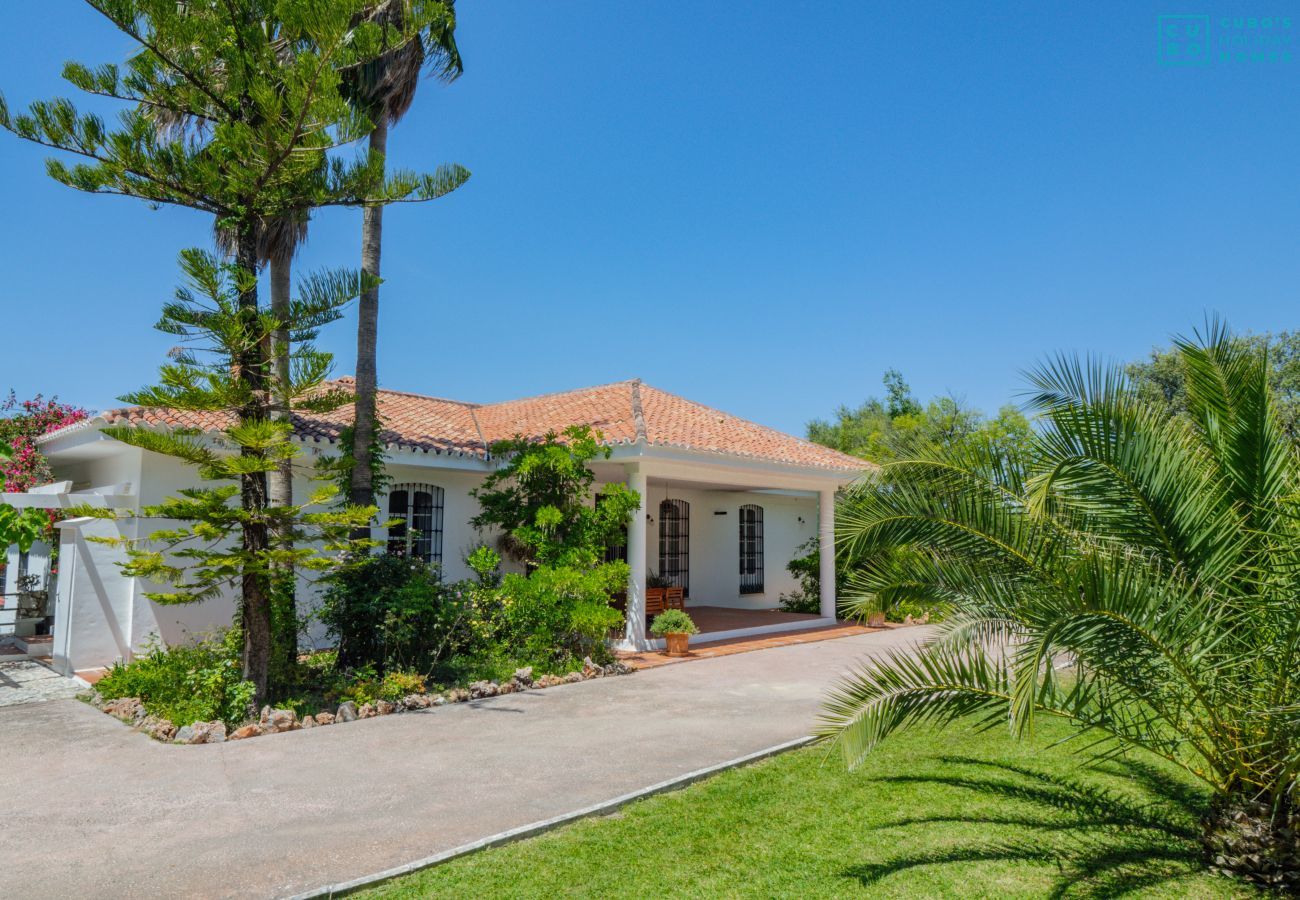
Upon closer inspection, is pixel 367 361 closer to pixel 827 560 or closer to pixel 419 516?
pixel 419 516

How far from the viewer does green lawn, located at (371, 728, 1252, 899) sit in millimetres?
4371

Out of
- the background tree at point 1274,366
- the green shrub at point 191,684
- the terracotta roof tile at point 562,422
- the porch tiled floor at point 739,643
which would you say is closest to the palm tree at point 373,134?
the terracotta roof tile at point 562,422

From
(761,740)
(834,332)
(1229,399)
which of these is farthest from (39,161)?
(834,332)

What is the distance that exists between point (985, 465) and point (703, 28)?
31.0ft

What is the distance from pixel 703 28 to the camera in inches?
460

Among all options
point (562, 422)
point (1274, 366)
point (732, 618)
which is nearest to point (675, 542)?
point (732, 618)

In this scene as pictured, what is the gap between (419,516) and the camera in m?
13.6

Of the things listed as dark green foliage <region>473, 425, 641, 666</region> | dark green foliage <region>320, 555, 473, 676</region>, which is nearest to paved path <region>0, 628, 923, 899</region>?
dark green foliage <region>473, 425, 641, 666</region>

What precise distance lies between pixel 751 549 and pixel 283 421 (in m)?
14.0

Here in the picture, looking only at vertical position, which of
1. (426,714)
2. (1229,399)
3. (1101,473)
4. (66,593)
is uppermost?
(1229,399)

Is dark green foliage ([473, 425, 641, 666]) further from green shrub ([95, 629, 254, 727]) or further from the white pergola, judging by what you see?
the white pergola

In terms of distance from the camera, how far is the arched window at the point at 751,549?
20188mm

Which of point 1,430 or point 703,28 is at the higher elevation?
point 703,28

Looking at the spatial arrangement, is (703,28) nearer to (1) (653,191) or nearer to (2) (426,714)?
(1) (653,191)
